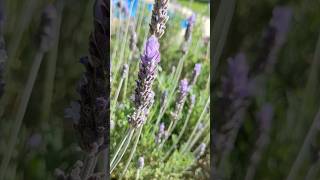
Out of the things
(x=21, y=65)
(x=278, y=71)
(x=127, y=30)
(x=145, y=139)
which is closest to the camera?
(x=21, y=65)

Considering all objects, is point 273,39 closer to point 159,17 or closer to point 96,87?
point 159,17

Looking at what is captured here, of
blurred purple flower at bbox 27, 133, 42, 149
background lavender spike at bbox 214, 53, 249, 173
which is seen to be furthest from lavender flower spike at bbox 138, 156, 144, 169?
blurred purple flower at bbox 27, 133, 42, 149

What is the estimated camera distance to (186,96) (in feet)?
8.04

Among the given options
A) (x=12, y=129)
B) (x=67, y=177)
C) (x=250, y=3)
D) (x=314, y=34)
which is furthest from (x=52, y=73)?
(x=314, y=34)

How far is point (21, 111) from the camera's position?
1.67 meters

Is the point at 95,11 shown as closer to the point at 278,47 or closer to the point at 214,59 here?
the point at 214,59

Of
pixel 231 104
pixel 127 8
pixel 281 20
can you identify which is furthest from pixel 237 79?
pixel 127 8

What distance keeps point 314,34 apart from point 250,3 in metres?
0.20

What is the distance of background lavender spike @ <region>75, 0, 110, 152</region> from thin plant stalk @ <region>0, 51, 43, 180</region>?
0.12 meters

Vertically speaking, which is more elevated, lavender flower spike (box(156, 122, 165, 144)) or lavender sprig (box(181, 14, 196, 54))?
lavender sprig (box(181, 14, 196, 54))

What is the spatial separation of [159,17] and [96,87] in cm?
31

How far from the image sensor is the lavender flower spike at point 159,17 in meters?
1.82

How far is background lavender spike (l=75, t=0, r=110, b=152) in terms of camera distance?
5.46ft

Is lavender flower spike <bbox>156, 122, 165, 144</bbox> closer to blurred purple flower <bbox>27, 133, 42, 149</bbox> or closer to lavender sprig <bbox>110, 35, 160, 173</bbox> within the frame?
lavender sprig <bbox>110, 35, 160, 173</bbox>
